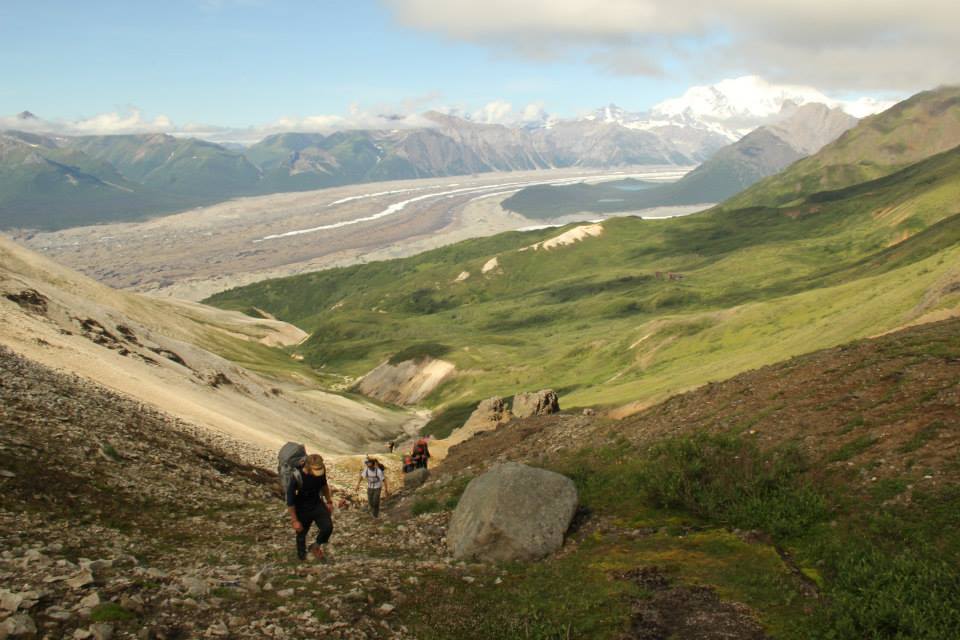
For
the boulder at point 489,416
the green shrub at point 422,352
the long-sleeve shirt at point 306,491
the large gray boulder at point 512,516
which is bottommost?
the green shrub at point 422,352

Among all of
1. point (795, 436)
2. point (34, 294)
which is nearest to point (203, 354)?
point (34, 294)

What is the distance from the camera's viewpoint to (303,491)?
1998cm

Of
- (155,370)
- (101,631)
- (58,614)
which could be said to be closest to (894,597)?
(101,631)

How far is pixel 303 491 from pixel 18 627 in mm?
8484

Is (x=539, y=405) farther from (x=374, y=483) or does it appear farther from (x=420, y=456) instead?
(x=374, y=483)

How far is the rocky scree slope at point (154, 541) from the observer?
13.8 meters

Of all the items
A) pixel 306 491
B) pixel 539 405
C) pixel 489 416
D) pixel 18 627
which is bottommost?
pixel 489 416

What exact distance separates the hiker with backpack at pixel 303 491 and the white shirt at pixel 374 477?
31.8 ft

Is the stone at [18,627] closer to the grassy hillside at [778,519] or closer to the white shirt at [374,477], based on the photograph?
the grassy hillside at [778,519]

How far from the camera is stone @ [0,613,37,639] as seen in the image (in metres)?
11.9

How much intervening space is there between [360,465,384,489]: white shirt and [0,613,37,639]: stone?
18.3 metres

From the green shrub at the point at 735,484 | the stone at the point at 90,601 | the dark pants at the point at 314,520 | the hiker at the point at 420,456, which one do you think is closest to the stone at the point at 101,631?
the stone at the point at 90,601

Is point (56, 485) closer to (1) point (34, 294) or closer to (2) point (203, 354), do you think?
(1) point (34, 294)

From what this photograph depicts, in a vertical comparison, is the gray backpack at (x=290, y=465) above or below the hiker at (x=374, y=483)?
above
